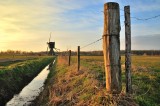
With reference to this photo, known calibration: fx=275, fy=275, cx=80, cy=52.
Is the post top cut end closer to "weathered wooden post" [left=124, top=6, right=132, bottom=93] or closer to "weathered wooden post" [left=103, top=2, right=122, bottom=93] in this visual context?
"weathered wooden post" [left=103, top=2, right=122, bottom=93]

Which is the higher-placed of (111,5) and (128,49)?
(111,5)

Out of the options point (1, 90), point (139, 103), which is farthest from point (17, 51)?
point (139, 103)

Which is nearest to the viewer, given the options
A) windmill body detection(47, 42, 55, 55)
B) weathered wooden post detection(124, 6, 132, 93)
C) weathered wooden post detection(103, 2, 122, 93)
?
weathered wooden post detection(103, 2, 122, 93)

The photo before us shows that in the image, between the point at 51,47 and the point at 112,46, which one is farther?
the point at 51,47

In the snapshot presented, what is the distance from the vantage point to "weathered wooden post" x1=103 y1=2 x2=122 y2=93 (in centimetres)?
787

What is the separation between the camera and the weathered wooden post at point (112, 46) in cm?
787

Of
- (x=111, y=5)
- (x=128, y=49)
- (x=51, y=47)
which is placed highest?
(x=51, y=47)

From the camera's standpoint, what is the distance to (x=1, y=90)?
55.7 ft

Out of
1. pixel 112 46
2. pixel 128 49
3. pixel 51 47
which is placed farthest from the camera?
pixel 51 47

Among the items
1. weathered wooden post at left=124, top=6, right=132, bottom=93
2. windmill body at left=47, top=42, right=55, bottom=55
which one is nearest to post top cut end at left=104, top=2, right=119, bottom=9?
weathered wooden post at left=124, top=6, right=132, bottom=93

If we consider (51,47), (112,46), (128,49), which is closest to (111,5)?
(112,46)

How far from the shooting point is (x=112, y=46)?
7855mm

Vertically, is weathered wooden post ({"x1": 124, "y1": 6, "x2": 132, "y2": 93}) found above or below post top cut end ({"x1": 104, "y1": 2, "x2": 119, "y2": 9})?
below

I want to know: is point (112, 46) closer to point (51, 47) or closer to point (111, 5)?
point (111, 5)
